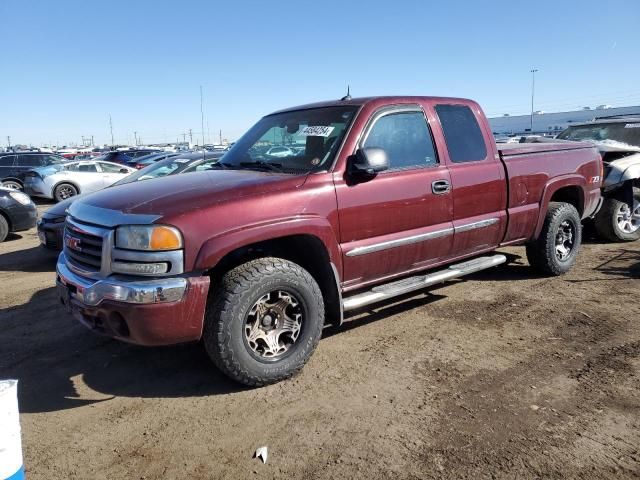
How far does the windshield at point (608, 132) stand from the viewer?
365 inches

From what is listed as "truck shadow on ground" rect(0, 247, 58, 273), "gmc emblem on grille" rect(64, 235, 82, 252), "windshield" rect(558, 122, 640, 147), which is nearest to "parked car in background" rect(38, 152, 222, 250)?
"truck shadow on ground" rect(0, 247, 58, 273)

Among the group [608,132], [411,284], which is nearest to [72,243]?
[411,284]

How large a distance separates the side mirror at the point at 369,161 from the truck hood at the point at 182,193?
43 cm

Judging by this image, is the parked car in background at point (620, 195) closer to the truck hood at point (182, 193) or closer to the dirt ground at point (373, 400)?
the dirt ground at point (373, 400)

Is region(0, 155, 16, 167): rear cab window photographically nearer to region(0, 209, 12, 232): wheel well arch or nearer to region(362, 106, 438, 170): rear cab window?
region(0, 209, 12, 232): wheel well arch

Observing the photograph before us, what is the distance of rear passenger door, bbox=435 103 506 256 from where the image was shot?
459 centimetres

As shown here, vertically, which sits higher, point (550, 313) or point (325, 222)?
point (325, 222)

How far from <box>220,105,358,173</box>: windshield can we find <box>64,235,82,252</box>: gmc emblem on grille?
4.63 ft

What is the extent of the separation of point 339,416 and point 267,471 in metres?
0.64

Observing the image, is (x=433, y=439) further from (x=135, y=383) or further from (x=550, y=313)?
(x=550, y=313)

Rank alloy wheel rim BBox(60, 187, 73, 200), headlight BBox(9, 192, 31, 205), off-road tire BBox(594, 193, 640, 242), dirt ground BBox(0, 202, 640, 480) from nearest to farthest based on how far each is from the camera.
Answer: dirt ground BBox(0, 202, 640, 480) → off-road tire BBox(594, 193, 640, 242) → headlight BBox(9, 192, 31, 205) → alloy wheel rim BBox(60, 187, 73, 200)

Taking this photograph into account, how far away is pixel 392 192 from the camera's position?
4.05 metres

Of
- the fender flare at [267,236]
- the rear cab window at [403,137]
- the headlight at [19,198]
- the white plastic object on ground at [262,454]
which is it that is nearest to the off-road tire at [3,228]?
the headlight at [19,198]

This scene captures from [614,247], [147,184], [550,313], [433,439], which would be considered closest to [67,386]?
[147,184]
